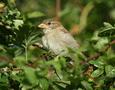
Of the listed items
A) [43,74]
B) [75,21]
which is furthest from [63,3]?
[43,74]

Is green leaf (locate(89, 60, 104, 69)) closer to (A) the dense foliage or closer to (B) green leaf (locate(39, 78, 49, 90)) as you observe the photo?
(A) the dense foliage

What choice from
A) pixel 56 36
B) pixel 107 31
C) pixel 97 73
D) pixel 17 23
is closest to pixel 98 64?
pixel 97 73

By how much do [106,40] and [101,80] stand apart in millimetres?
688

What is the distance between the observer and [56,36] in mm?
6391

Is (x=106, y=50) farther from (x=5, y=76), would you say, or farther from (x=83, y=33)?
Answer: (x=83, y=33)

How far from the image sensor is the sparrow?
597 cm

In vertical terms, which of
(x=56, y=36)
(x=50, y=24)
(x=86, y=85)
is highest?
(x=50, y=24)

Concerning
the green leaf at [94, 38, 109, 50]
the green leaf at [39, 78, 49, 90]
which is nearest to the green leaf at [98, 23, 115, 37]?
the green leaf at [94, 38, 109, 50]

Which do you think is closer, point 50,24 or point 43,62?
point 43,62

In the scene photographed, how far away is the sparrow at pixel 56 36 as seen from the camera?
5.97 metres

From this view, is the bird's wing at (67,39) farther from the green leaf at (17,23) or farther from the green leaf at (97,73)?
the green leaf at (97,73)

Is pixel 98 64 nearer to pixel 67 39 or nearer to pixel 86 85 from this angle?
pixel 86 85

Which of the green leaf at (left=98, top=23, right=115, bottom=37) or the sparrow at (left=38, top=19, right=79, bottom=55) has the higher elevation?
the sparrow at (left=38, top=19, right=79, bottom=55)

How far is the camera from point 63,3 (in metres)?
8.84
